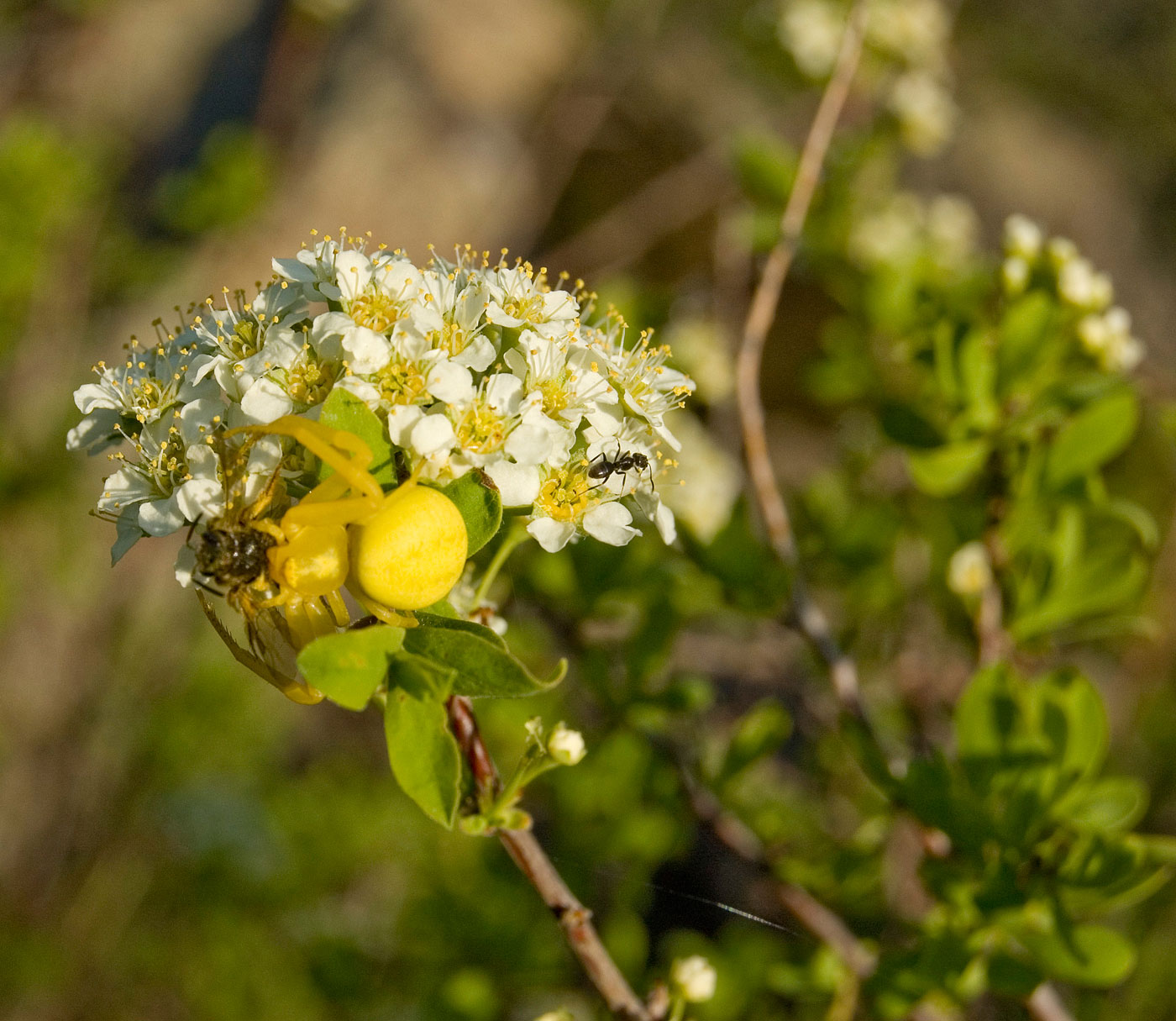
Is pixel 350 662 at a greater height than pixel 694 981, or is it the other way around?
pixel 350 662

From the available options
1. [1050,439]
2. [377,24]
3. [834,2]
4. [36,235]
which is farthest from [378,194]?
[1050,439]

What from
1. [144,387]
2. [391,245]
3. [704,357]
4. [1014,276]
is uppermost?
[1014,276]

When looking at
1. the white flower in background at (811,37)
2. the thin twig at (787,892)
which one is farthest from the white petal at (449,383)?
the white flower in background at (811,37)

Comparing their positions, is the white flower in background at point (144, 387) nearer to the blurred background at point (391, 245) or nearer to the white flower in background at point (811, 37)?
the blurred background at point (391, 245)

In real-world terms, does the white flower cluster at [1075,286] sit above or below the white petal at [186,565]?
above

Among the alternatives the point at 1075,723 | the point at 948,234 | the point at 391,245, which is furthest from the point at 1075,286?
the point at 391,245

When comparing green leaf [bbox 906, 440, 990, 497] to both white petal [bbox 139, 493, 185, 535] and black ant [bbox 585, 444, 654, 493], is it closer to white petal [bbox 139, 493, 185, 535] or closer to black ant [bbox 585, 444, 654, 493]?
black ant [bbox 585, 444, 654, 493]

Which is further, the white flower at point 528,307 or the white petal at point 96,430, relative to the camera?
the white petal at point 96,430

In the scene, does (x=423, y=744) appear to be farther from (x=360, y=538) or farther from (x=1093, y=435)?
(x=1093, y=435)

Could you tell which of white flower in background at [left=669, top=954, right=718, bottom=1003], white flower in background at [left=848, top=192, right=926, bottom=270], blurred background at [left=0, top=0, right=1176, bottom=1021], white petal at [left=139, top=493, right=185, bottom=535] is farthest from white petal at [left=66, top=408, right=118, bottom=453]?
white flower in background at [left=848, top=192, right=926, bottom=270]
